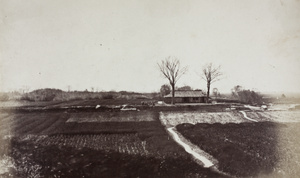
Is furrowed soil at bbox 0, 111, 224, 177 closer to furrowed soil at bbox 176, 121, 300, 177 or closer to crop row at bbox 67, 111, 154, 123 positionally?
crop row at bbox 67, 111, 154, 123

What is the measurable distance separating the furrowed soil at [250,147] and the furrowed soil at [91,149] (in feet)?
5.84

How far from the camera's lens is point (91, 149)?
1773 cm

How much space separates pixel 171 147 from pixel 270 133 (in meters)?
9.62

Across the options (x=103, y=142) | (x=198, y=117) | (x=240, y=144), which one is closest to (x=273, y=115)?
(x=198, y=117)

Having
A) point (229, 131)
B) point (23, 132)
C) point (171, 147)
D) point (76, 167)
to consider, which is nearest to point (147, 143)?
point (171, 147)

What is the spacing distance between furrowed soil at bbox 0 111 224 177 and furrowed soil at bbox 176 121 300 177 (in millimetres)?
1780

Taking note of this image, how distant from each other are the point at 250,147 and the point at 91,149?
11506 millimetres

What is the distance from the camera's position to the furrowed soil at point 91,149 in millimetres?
12977

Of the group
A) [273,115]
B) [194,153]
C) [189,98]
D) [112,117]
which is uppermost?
[189,98]

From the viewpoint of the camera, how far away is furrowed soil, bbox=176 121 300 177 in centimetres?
1191

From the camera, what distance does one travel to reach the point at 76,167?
13.7 metres

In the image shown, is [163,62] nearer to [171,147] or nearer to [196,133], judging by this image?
[196,133]

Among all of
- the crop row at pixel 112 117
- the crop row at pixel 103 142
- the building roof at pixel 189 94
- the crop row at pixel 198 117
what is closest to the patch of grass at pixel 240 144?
the crop row at pixel 198 117

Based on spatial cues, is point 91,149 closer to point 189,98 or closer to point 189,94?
point 189,98
